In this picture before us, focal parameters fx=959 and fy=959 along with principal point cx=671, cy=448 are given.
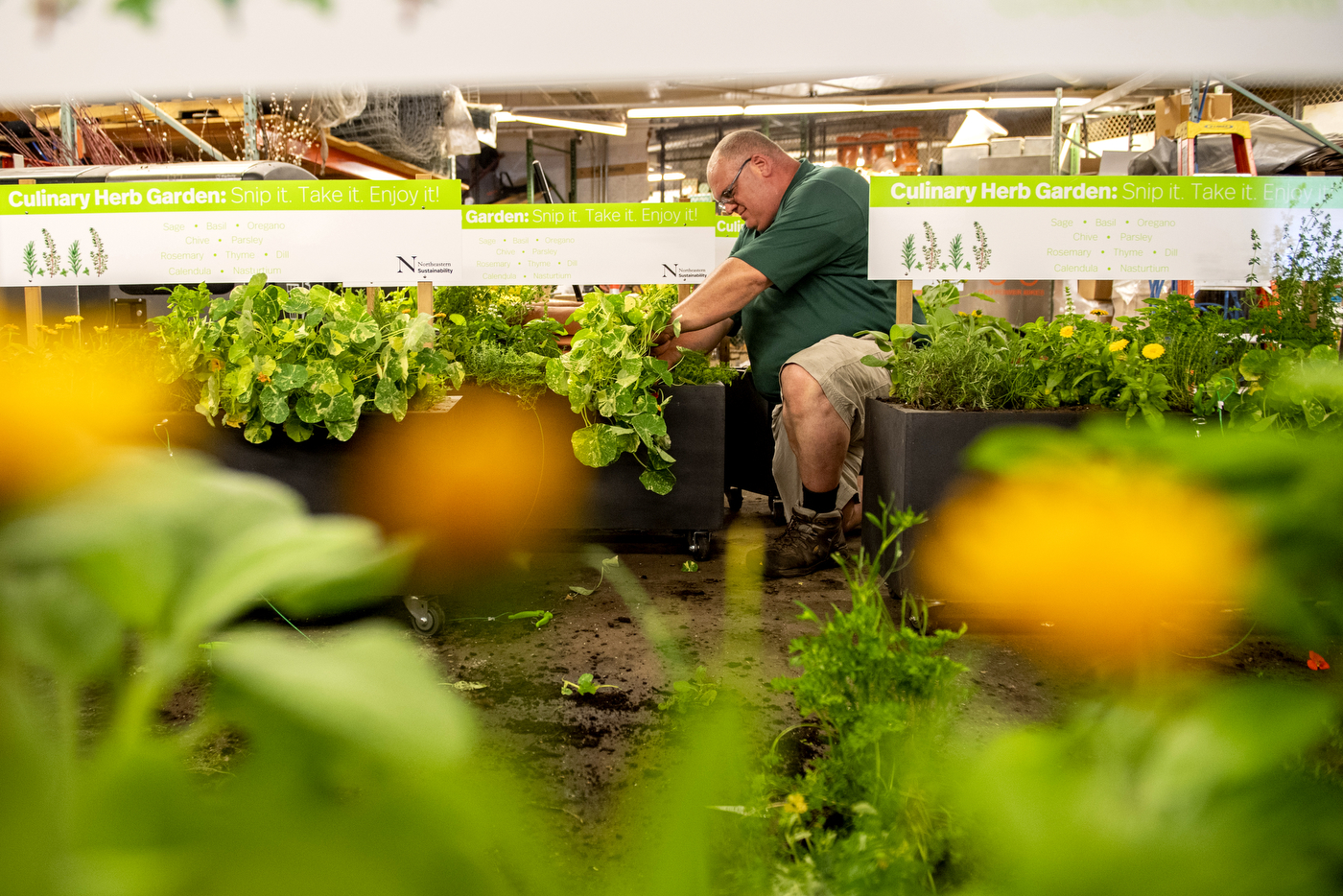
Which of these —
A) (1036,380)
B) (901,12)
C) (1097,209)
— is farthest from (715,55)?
(1097,209)

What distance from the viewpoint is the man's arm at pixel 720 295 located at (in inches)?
107

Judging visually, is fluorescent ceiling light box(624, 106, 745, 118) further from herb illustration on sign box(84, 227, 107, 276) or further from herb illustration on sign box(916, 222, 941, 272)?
herb illustration on sign box(84, 227, 107, 276)

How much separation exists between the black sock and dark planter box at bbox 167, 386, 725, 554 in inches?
10.5

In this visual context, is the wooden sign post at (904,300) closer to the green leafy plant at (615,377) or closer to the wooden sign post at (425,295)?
the green leafy plant at (615,377)

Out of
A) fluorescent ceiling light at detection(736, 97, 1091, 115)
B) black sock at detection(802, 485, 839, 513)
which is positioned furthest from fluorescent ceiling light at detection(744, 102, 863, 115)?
black sock at detection(802, 485, 839, 513)

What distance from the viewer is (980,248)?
2.71m

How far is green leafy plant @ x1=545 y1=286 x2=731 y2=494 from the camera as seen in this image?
250cm

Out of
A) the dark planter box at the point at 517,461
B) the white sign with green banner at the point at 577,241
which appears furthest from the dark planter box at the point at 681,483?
the white sign with green banner at the point at 577,241

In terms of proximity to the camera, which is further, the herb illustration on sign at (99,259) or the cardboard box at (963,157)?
the cardboard box at (963,157)

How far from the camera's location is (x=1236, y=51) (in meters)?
0.28

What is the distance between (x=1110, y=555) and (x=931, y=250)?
252 centimetres

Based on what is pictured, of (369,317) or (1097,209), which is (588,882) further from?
(1097,209)

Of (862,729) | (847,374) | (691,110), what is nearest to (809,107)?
(691,110)

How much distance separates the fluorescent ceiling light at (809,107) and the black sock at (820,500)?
4876 mm
